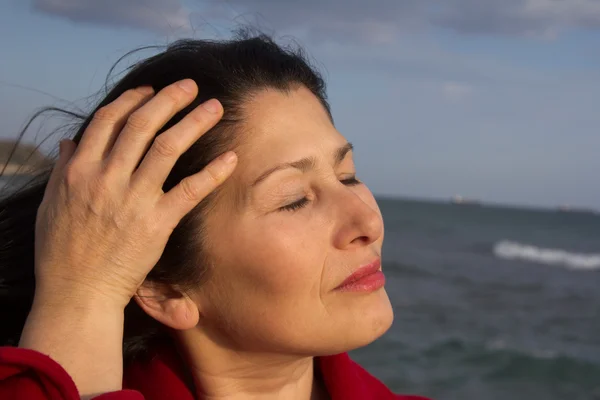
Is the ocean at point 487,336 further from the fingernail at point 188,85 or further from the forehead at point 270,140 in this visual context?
the fingernail at point 188,85

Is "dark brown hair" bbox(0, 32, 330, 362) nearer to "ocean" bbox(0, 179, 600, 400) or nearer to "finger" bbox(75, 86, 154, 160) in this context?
"finger" bbox(75, 86, 154, 160)

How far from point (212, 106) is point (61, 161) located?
487mm

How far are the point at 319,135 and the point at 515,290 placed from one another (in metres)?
16.3

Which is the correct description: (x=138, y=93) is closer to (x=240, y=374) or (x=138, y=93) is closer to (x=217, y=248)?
(x=217, y=248)

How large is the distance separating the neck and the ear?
0.53 feet

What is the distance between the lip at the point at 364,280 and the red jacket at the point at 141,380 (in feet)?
1.73

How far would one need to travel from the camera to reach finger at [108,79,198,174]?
1.86m

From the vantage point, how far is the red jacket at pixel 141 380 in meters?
1.57

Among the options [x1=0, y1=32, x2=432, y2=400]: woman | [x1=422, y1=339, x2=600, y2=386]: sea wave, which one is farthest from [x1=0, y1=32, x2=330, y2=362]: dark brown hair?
[x1=422, y1=339, x2=600, y2=386]: sea wave

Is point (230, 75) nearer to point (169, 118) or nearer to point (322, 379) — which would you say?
point (169, 118)

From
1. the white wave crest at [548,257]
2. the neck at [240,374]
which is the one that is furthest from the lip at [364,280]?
the white wave crest at [548,257]

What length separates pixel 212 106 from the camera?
80.4 inches

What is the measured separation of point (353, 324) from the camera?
2.07 m

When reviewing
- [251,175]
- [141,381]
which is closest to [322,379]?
[141,381]
